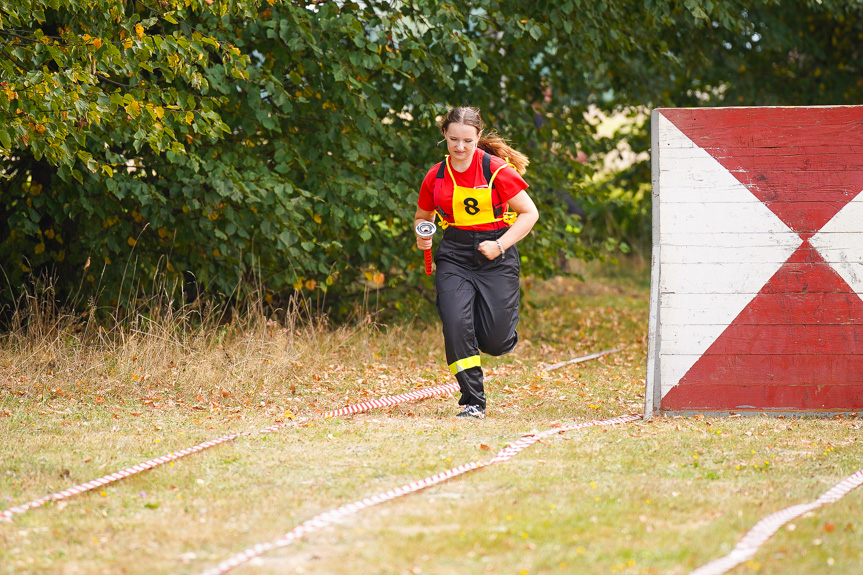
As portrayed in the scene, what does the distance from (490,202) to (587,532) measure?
249 cm

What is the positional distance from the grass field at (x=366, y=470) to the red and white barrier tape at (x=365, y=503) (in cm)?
6

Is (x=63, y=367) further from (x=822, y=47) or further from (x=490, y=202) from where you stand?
(x=822, y=47)

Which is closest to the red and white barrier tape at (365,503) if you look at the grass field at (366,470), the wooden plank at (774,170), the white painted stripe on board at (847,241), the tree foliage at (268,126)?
the grass field at (366,470)

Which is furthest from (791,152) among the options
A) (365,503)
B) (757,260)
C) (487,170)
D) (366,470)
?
(365,503)

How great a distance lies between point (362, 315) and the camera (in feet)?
32.9

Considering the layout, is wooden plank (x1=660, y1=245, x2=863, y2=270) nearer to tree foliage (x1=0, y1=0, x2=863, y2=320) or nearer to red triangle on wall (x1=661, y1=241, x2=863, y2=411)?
red triangle on wall (x1=661, y1=241, x2=863, y2=411)

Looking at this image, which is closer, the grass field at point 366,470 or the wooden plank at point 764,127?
the grass field at point 366,470

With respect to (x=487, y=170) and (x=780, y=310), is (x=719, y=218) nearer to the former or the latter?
(x=780, y=310)

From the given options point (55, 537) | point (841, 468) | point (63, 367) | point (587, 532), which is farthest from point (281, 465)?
point (63, 367)

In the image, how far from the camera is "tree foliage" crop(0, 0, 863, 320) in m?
A: 6.46

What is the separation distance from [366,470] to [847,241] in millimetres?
3320

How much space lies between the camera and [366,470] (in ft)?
14.8

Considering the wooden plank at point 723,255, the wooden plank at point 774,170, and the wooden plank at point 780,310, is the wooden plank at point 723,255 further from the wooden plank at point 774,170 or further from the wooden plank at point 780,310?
the wooden plank at point 774,170

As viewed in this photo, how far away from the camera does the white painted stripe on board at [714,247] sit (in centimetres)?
579
